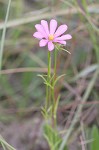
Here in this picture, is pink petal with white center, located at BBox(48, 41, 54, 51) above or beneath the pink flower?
beneath

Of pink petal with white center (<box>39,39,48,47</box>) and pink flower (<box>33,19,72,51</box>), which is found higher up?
pink flower (<box>33,19,72,51</box>)

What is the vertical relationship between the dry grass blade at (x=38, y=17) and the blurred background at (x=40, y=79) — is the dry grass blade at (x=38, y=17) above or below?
above

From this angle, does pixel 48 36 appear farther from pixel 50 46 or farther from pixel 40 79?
pixel 40 79

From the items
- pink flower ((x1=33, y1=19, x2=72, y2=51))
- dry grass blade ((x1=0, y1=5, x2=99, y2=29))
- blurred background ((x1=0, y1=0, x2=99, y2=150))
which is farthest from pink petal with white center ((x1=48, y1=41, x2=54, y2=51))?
dry grass blade ((x1=0, y1=5, x2=99, y2=29))

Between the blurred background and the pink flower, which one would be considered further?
the blurred background

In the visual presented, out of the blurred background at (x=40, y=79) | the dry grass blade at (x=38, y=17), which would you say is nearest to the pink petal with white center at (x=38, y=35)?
the blurred background at (x=40, y=79)

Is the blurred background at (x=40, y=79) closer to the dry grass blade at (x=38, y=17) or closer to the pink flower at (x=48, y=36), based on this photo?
the dry grass blade at (x=38, y=17)

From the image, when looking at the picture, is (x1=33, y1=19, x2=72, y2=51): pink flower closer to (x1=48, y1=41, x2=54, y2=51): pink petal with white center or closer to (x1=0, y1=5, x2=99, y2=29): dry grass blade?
(x1=48, y1=41, x2=54, y2=51): pink petal with white center

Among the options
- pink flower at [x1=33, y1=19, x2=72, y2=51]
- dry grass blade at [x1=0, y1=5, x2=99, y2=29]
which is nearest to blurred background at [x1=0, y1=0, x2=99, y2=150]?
dry grass blade at [x1=0, y1=5, x2=99, y2=29]
